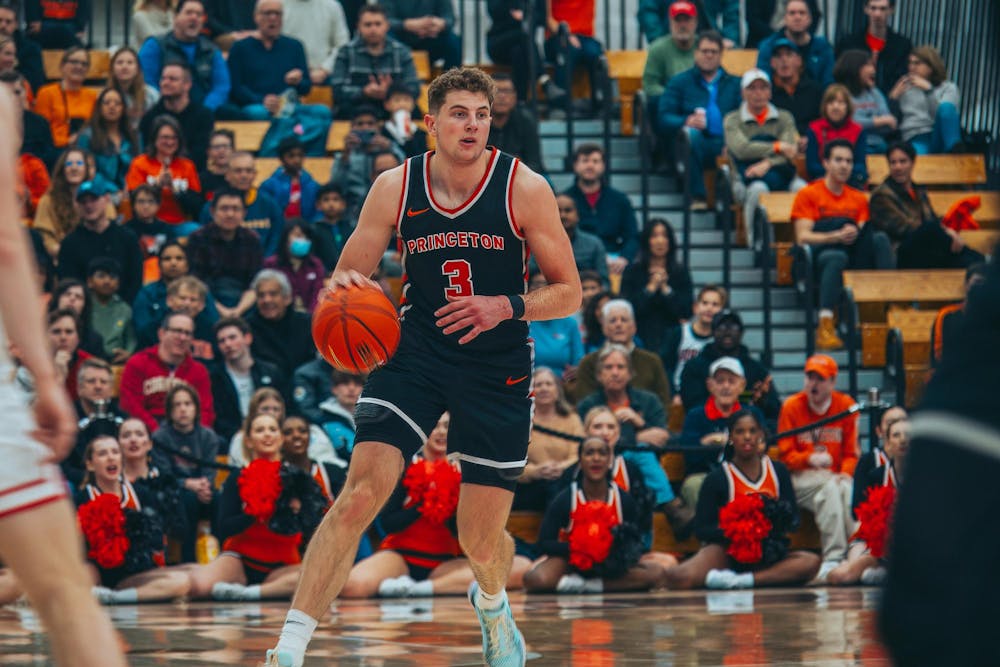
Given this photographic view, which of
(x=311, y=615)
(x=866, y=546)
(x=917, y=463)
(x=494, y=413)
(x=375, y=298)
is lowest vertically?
(x=866, y=546)

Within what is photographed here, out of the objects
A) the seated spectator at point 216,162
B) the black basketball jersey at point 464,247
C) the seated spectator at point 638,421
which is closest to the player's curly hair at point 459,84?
the black basketball jersey at point 464,247

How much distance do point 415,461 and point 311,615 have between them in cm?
555

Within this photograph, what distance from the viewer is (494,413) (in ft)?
22.5

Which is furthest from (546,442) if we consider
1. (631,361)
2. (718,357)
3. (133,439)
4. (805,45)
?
(805,45)

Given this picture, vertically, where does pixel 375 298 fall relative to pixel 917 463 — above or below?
below

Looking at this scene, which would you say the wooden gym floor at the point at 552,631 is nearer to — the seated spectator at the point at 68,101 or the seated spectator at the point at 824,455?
the seated spectator at the point at 824,455

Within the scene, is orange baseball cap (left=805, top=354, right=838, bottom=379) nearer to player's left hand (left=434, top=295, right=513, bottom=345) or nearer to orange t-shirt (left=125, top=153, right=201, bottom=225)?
orange t-shirt (left=125, top=153, right=201, bottom=225)

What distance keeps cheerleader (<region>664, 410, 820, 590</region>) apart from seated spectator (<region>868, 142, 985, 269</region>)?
355 cm

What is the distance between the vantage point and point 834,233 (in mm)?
14906

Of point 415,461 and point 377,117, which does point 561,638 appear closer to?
point 415,461

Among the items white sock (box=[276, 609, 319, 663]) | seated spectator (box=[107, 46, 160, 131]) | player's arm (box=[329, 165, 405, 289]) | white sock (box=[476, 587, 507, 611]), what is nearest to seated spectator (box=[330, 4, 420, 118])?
seated spectator (box=[107, 46, 160, 131])

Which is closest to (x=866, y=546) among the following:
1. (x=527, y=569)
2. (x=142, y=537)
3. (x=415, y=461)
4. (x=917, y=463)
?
(x=527, y=569)

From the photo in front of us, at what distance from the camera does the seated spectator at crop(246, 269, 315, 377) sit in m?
13.4

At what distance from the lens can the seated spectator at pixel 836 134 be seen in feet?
51.6
